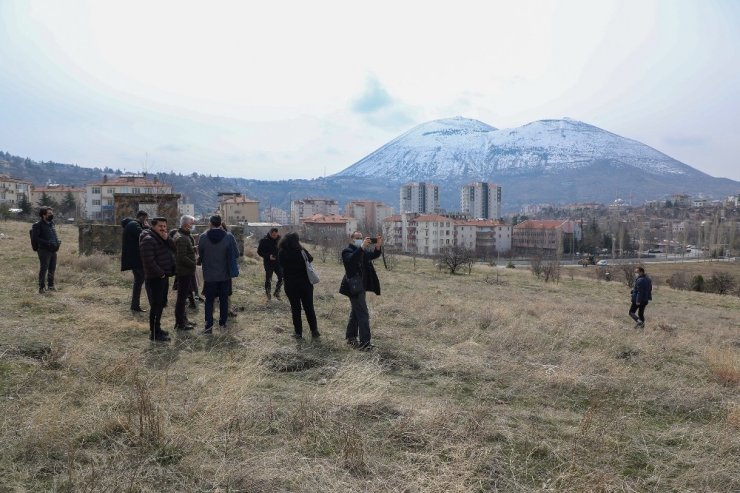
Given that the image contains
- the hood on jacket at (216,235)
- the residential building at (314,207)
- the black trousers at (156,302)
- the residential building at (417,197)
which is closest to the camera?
the black trousers at (156,302)

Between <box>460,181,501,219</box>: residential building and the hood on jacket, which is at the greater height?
<box>460,181,501,219</box>: residential building

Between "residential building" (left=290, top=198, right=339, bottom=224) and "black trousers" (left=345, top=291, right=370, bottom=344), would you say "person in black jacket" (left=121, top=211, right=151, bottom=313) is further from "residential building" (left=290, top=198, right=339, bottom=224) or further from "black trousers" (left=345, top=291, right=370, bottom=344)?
"residential building" (left=290, top=198, right=339, bottom=224)

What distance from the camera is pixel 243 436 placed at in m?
3.81

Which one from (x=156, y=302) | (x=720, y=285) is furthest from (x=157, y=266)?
(x=720, y=285)

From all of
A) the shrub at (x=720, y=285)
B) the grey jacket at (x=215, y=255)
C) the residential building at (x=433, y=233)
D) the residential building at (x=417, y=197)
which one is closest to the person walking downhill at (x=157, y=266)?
the grey jacket at (x=215, y=255)

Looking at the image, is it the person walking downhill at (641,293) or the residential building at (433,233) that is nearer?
the person walking downhill at (641,293)

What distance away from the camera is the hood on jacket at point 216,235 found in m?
7.52

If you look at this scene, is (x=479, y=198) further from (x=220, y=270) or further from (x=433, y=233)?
(x=220, y=270)

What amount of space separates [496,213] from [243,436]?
179399 mm

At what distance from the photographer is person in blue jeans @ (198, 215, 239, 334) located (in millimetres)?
7449

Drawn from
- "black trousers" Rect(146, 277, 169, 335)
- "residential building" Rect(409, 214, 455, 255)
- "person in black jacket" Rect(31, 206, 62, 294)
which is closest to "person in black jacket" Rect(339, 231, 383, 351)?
"black trousers" Rect(146, 277, 169, 335)

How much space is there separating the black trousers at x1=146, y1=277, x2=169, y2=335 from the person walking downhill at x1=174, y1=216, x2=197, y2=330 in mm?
404

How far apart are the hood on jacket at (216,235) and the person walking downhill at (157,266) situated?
53 centimetres

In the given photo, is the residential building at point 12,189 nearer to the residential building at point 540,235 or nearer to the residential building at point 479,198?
the residential building at point 540,235
